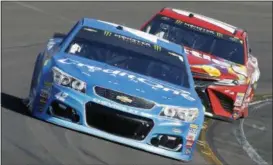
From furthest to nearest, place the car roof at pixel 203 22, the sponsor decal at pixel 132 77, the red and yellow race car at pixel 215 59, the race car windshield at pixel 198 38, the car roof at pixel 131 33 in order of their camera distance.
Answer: the car roof at pixel 203 22, the race car windshield at pixel 198 38, the red and yellow race car at pixel 215 59, the car roof at pixel 131 33, the sponsor decal at pixel 132 77

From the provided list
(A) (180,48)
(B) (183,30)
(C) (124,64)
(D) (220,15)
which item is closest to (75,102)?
(C) (124,64)

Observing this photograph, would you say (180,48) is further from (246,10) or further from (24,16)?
(246,10)

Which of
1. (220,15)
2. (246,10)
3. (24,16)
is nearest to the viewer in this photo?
(24,16)

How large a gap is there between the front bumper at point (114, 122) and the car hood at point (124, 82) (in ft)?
0.72

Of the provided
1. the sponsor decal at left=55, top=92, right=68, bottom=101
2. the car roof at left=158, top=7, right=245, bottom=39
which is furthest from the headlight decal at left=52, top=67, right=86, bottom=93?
the car roof at left=158, top=7, right=245, bottom=39

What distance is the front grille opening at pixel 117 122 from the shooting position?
34.0 ft

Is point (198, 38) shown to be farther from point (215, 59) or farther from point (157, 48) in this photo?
point (157, 48)

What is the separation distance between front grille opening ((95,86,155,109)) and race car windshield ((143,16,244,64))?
183 inches

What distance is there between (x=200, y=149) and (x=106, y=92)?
2582 mm

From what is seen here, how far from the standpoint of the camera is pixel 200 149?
12.4m

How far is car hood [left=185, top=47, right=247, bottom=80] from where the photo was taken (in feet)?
45.2

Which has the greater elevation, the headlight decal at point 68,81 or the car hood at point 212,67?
the headlight decal at point 68,81

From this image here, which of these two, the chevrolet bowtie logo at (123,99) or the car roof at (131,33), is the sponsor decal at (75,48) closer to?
the car roof at (131,33)

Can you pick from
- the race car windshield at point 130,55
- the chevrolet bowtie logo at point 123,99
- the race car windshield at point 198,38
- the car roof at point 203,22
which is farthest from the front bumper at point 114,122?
the car roof at point 203,22
